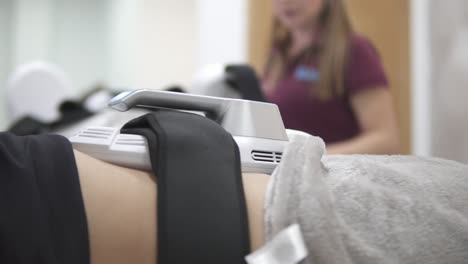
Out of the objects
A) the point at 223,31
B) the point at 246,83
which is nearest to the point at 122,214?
the point at 246,83

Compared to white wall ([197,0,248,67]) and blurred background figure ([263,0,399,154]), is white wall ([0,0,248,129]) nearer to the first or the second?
white wall ([197,0,248,67])

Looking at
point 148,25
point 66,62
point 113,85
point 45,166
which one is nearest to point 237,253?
point 45,166

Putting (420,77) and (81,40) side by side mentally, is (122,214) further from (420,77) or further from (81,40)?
(81,40)

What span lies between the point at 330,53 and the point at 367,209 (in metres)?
0.78

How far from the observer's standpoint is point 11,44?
274cm

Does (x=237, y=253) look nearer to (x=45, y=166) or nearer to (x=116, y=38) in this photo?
(x=45, y=166)

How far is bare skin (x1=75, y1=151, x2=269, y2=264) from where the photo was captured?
1.04 feet

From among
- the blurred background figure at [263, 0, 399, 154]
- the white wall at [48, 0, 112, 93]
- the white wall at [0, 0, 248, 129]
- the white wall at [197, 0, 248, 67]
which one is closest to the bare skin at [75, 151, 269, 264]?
the blurred background figure at [263, 0, 399, 154]

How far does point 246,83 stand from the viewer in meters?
0.83

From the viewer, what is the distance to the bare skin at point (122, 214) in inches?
12.5

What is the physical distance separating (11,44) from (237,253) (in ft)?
9.27

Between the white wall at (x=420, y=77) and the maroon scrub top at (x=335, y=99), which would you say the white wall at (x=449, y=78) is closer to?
the white wall at (x=420, y=77)

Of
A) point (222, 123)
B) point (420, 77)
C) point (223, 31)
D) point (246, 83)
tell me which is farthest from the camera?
point (223, 31)

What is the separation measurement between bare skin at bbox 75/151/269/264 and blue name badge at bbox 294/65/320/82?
0.76 metres
